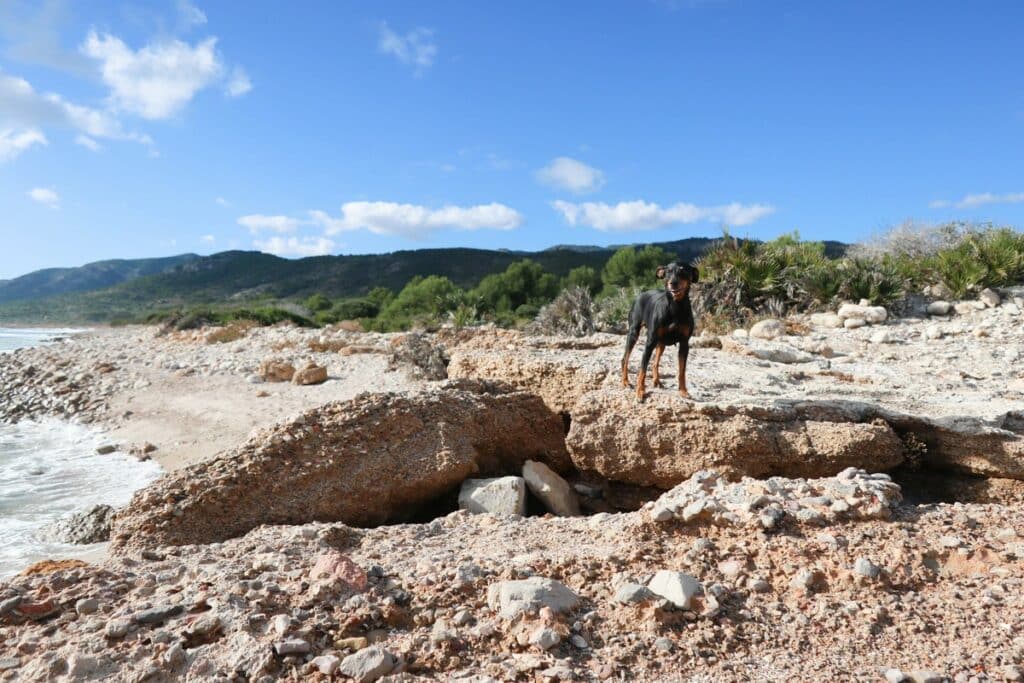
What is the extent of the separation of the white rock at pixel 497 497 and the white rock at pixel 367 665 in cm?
203

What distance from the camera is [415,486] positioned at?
4762 mm

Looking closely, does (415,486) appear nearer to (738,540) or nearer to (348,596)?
(348,596)

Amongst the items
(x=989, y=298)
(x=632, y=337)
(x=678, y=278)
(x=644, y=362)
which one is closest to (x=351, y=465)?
(x=644, y=362)

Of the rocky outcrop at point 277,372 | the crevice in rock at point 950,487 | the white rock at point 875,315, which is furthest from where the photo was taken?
the rocky outcrop at point 277,372

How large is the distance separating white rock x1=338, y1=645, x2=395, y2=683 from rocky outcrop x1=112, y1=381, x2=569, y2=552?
6.74 feet

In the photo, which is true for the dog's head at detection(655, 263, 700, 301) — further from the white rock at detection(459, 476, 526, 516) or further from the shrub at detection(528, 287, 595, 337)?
the shrub at detection(528, 287, 595, 337)

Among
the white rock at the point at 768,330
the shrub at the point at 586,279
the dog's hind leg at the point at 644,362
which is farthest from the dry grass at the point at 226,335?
the dog's hind leg at the point at 644,362

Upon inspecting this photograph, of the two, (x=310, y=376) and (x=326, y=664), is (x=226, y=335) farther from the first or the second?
(x=326, y=664)

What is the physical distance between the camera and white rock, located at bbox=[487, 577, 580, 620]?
271cm

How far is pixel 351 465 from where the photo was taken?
4.64 meters

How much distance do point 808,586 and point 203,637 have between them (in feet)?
8.69

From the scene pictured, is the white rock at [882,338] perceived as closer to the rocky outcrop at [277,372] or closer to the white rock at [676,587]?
the white rock at [676,587]

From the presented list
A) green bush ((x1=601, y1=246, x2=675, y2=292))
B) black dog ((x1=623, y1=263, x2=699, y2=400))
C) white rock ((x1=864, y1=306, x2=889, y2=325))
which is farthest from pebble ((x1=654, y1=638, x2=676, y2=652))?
green bush ((x1=601, y1=246, x2=675, y2=292))

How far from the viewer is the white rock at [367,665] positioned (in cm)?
237
